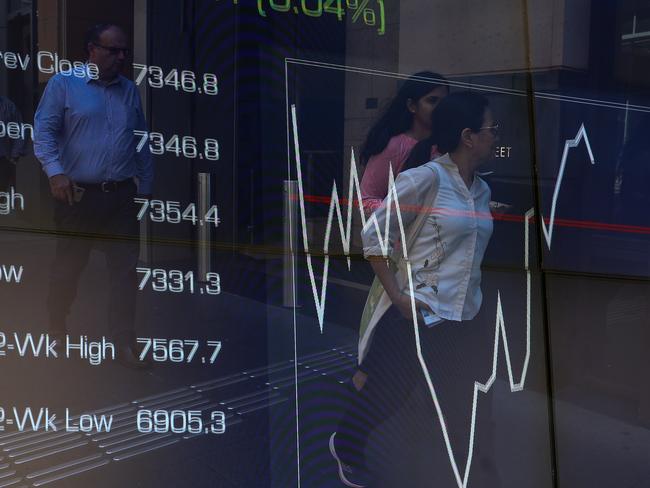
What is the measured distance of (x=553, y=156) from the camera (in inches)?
93.9

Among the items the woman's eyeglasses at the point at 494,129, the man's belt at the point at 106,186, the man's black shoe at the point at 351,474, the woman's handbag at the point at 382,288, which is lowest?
the man's black shoe at the point at 351,474

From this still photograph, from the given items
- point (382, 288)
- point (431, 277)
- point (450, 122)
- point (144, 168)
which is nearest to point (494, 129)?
point (450, 122)

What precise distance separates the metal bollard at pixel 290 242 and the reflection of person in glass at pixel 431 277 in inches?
8.4

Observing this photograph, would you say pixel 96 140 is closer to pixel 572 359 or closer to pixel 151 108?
pixel 151 108

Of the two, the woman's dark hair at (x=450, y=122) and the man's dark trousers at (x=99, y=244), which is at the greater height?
the woman's dark hair at (x=450, y=122)

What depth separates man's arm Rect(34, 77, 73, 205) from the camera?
1890mm

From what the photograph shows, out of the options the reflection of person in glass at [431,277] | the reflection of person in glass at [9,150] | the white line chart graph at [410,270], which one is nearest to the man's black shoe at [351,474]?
the reflection of person in glass at [431,277]

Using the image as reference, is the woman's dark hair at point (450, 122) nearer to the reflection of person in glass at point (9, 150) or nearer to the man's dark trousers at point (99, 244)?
the man's dark trousers at point (99, 244)

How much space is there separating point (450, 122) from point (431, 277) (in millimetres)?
444

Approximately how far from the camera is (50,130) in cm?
189

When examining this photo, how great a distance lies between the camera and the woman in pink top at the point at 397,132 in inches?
83.7

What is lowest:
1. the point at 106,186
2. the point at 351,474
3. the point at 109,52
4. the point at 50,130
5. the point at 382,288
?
the point at 351,474

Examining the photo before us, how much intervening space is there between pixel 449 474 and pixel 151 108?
136 cm

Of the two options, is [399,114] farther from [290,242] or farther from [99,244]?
[99,244]
